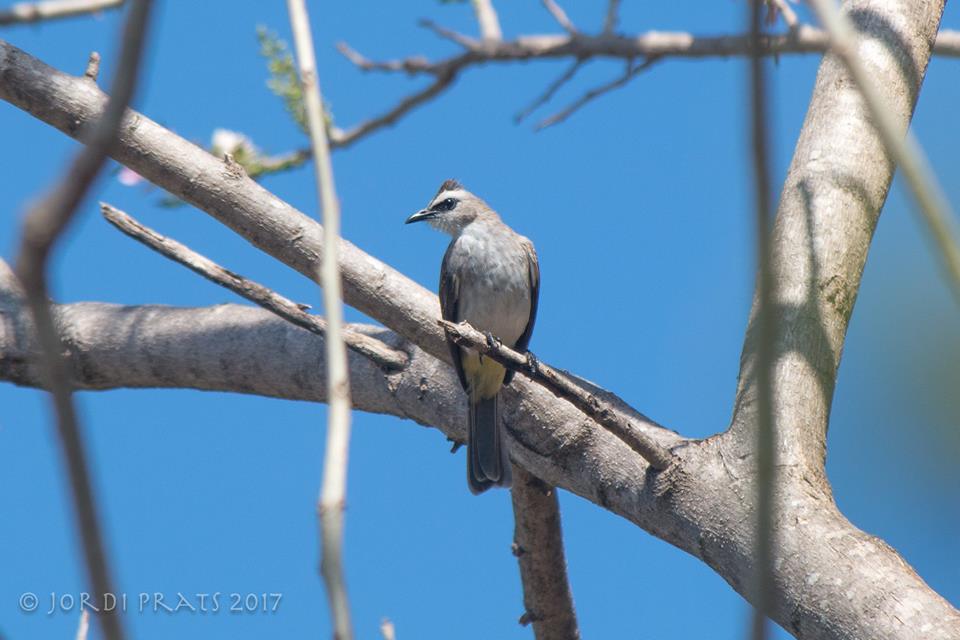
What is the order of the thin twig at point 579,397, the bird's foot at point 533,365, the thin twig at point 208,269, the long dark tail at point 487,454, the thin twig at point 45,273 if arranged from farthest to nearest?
the long dark tail at point 487,454, the thin twig at point 208,269, the bird's foot at point 533,365, the thin twig at point 579,397, the thin twig at point 45,273

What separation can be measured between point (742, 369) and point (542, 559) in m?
1.75

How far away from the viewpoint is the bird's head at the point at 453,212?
7156 millimetres

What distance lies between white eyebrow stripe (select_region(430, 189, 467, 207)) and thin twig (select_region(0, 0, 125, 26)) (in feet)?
17.1

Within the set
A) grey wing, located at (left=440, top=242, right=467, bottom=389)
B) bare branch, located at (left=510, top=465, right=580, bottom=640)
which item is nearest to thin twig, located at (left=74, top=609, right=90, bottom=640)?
bare branch, located at (left=510, top=465, right=580, bottom=640)

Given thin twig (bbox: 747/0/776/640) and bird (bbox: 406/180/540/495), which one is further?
bird (bbox: 406/180/540/495)

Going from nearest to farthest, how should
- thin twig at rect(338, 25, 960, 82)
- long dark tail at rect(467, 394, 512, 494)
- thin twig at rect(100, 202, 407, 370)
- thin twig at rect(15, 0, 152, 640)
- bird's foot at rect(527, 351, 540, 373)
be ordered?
thin twig at rect(15, 0, 152, 640)
thin twig at rect(338, 25, 960, 82)
bird's foot at rect(527, 351, 540, 373)
thin twig at rect(100, 202, 407, 370)
long dark tail at rect(467, 394, 512, 494)

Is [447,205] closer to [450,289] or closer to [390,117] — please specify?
[450,289]

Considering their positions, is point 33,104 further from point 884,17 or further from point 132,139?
point 884,17

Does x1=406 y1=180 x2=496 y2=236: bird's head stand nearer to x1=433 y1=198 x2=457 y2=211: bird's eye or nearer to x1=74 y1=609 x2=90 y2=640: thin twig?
x1=433 y1=198 x2=457 y2=211: bird's eye

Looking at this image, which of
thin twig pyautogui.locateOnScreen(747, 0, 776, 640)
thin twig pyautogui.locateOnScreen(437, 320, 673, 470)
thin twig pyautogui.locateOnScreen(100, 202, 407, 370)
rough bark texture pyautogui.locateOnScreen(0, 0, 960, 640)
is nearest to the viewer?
thin twig pyautogui.locateOnScreen(747, 0, 776, 640)

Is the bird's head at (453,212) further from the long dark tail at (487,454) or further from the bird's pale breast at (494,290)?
the long dark tail at (487,454)

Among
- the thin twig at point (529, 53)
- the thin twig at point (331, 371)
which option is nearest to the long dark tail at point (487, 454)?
the thin twig at point (529, 53)

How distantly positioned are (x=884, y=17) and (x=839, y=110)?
1.93 ft

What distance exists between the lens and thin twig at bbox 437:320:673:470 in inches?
137
